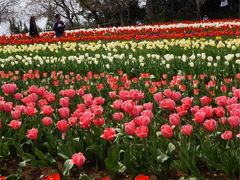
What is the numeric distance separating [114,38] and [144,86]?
7808 mm

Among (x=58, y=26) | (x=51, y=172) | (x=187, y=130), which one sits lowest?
(x=51, y=172)

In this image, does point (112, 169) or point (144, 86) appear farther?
point (144, 86)

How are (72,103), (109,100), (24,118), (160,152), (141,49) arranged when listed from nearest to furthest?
1. (160,152)
2. (24,118)
3. (72,103)
4. (109,100)
5. (141,49)

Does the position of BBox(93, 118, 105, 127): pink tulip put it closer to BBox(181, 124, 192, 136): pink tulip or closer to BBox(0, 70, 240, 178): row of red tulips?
BBox(0, 70, 240, 178): row of red tulips

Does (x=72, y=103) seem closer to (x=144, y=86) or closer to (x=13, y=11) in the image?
(x=144, y=86)

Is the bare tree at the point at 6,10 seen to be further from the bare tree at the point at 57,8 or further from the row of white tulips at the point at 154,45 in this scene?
the row of white tulips at the point at 154,45

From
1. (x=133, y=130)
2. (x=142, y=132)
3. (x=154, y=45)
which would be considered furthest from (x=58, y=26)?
Result: (x=142, y=132)

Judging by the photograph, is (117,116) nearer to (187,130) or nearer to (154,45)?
(187,130)

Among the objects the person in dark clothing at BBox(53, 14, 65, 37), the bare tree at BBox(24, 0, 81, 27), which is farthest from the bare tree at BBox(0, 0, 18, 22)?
the person in dark clothing at BBox(53, 14, 65, 37)

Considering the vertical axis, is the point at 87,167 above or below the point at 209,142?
below

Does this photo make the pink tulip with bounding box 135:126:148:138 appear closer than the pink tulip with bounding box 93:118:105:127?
Yes

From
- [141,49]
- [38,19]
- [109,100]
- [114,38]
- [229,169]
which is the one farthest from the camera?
[38,19]

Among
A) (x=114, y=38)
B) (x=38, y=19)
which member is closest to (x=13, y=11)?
(x=38, y=19)

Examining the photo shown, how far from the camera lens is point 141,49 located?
9367 mm
